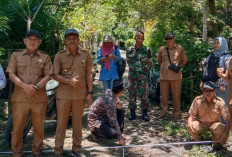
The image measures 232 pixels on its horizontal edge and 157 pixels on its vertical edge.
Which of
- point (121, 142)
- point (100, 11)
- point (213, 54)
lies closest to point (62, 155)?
point (121, 142)

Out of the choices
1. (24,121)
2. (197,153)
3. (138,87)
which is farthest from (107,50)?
(197,153)

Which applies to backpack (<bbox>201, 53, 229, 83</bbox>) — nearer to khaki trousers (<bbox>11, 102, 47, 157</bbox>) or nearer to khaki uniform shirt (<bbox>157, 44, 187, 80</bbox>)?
khaki uniform shirt (<bbox>157, 44, 187, 80</bbox>)

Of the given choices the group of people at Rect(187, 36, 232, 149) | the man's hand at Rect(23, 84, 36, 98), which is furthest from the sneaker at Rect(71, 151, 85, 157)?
the group of people at Rect(187, 36, 232, 149)

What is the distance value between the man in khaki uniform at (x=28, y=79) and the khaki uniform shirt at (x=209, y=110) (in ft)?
7.91

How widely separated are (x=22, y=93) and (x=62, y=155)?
1.04 meters

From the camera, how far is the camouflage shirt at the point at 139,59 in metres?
6.13

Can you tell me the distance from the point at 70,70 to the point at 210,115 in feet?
7.67

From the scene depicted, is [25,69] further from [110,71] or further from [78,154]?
[110,71]

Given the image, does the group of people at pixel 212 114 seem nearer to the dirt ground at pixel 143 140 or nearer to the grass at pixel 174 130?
the dirt ground at pixel 143 140

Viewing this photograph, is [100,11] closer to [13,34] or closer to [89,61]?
[13,34]

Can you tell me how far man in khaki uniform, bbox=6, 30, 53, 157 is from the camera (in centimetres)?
395

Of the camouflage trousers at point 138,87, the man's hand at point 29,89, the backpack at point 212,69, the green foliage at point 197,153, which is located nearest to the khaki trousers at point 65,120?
the man's hand at point 29,89

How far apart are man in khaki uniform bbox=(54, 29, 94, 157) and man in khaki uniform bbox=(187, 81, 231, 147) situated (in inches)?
71.1

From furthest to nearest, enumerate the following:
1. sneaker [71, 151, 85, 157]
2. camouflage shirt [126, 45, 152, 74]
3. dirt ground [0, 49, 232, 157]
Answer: camouflage shirt [126, 45, 152, 74]
dirt ground [0, 49, 232, 157]
sneaker [71, 151, 85, 157]
